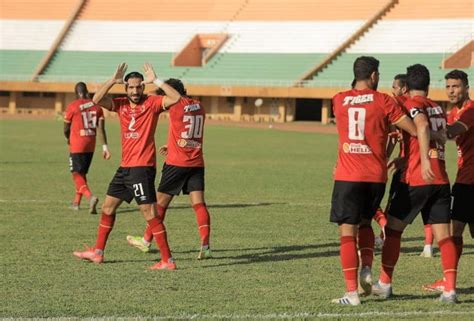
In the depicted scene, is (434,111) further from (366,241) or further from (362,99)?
(366,241)

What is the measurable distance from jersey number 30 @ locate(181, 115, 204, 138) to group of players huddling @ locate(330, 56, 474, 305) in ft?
10.7

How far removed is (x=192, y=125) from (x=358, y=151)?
148 inches

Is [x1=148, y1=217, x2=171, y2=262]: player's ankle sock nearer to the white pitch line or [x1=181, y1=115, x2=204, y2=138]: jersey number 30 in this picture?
[x1=181, y1=115, x2=204, y2=138]: jersey number 30

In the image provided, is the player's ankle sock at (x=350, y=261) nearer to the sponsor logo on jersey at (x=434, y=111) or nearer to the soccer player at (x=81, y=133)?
the sponsor logo on jersey at (x=434, y=111)

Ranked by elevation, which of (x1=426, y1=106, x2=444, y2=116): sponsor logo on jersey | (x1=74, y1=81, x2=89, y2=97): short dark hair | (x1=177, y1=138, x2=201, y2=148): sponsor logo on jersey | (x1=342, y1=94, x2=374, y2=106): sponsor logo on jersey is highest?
(x1=74, y1=81, x2=89, y2=97): short dark hair

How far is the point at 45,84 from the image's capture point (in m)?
66.3

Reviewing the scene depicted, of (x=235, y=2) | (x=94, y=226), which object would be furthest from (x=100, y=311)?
(x=235, y=2)

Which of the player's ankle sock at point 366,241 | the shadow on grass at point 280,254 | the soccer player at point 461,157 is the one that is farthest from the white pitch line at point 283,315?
the shadow on grass at point 280,254

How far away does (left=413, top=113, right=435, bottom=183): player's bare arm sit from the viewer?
869cm

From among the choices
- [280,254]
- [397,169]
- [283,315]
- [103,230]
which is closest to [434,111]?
[397,169]

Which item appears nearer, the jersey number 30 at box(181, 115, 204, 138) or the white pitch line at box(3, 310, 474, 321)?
the white pitch line at box(3, 310, 474, 321)

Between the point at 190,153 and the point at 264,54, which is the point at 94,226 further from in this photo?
the point at 264,54

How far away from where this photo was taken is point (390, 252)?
9305mm

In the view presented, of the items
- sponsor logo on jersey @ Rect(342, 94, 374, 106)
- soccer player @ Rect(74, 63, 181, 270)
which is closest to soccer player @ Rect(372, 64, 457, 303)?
sponsor logo on jersey @ Rect(342, 94, 374, 106)
